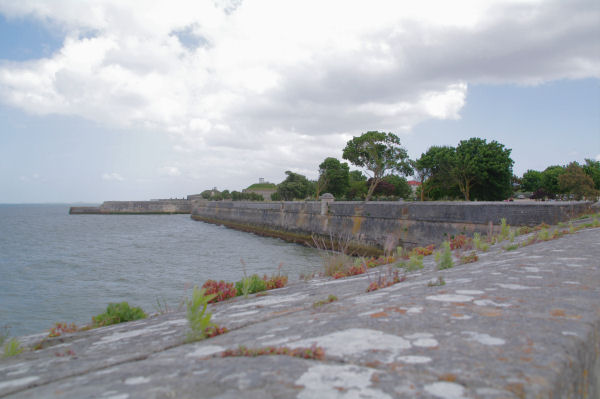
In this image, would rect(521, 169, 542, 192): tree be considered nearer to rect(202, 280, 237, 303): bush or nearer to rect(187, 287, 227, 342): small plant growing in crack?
rect(202, 280, 237, 303): bush

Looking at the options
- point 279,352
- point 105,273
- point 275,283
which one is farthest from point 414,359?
point 105,273

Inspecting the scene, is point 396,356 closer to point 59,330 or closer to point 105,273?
point 59,330

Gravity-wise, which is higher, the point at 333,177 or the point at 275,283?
the point at 333,177

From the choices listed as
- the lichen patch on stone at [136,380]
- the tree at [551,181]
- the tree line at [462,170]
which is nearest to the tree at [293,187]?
the tree line at [462,170]

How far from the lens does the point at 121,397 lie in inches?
53.9

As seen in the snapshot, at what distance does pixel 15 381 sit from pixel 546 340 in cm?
263

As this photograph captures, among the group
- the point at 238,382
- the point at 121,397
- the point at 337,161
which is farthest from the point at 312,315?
the point at 337,161

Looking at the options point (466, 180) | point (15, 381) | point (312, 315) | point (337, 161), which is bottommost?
point (15, 381)

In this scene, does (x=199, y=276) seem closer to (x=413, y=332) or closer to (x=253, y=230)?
(x=413, y=332)

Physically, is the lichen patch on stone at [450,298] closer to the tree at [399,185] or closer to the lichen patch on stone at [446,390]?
the lichen patch on stone at [446,390]

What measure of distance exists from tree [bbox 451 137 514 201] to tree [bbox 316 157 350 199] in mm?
30983

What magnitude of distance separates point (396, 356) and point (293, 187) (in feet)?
246

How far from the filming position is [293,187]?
251ft

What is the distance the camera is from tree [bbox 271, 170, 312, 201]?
76688 millimetres
